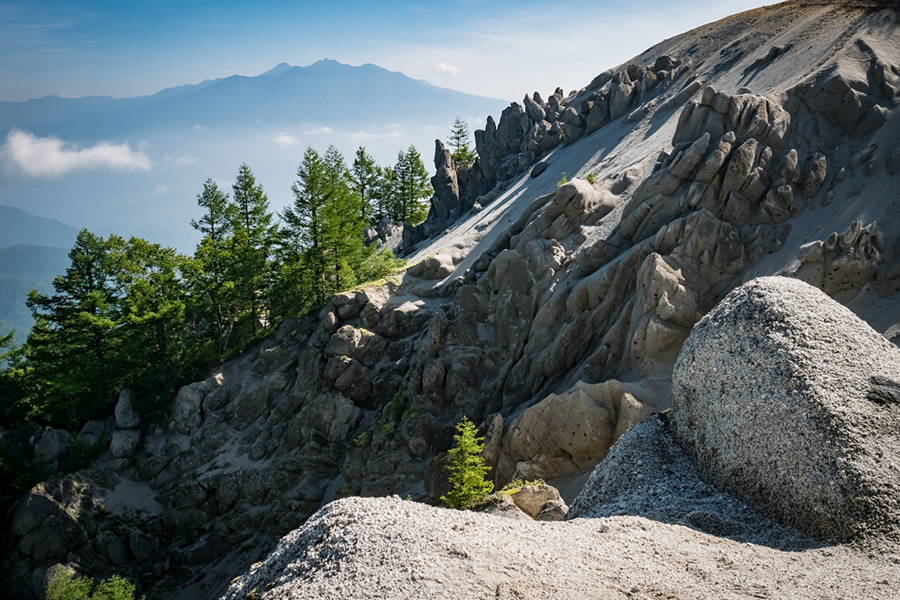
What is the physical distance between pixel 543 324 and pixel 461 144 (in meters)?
58.1

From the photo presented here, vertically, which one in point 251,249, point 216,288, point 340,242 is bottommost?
point 216,288

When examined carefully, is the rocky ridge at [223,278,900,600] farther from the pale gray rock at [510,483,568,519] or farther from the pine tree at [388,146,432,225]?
the pine tree at [388,146,432,225]

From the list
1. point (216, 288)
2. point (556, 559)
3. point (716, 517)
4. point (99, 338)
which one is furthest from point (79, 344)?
point (716, 517)

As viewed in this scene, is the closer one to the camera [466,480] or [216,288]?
[466,480]

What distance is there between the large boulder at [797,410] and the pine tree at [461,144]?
229 feet

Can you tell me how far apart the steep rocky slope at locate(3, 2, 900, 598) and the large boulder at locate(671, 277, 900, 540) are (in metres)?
6.91

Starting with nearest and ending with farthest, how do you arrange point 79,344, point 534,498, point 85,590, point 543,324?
1. point 534,498
2. point 85,590
3. point 543,324
4. point 79,344

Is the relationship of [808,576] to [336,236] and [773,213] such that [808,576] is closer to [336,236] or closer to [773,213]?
[773,213]

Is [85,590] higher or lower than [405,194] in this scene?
lower

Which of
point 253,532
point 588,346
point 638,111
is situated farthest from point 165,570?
point 638,111

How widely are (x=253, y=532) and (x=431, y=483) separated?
45.5ft

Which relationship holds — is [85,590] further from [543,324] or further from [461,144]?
[461,144]

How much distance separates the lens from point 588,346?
3075 centimetres

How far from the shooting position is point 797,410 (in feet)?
49.1
